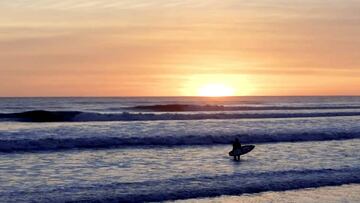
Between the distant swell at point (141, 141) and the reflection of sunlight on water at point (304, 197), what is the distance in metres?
13.0

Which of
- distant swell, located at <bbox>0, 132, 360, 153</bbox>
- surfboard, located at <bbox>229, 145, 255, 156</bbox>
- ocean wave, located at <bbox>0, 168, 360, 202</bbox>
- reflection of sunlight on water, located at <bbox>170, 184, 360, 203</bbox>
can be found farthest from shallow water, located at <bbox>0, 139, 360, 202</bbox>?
distant swell, located at <bbox>0, 132, 360, 153</bbox>

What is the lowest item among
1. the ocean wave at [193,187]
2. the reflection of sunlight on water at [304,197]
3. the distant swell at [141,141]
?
the reflection of sunlight on water at [304,197]

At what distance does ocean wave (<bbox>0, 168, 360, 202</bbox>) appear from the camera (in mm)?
14422

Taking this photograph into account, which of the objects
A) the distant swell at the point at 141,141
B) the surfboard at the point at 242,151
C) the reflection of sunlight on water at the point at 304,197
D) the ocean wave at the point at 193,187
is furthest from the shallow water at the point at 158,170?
the distant swell at the point at 141,141

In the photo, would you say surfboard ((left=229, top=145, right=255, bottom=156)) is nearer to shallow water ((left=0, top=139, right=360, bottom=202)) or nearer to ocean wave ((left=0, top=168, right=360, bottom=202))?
shallow water ((left=0, top=139, right=360, bottom=202))

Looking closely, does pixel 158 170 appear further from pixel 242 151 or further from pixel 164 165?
pixel 242 151

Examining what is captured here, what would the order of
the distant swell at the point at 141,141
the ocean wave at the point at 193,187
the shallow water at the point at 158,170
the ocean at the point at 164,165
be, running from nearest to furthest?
1. the ocean wave at the point at 193,187
2. the ocean at the point at 164,165
3. the shallow water at the point at 158,170
4. the distant swell at the point at 141,141

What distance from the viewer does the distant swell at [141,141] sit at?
87.4 feet

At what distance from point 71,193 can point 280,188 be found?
18.1 feet

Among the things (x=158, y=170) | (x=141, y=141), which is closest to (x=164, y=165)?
(x=158, y=170)

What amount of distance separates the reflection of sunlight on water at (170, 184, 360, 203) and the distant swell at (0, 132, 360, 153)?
1304 cm

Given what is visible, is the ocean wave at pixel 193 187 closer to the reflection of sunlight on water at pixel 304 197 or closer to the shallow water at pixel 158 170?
the shallow water at pixel 158 170

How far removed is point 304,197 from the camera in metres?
15.0

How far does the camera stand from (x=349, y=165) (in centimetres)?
2042
